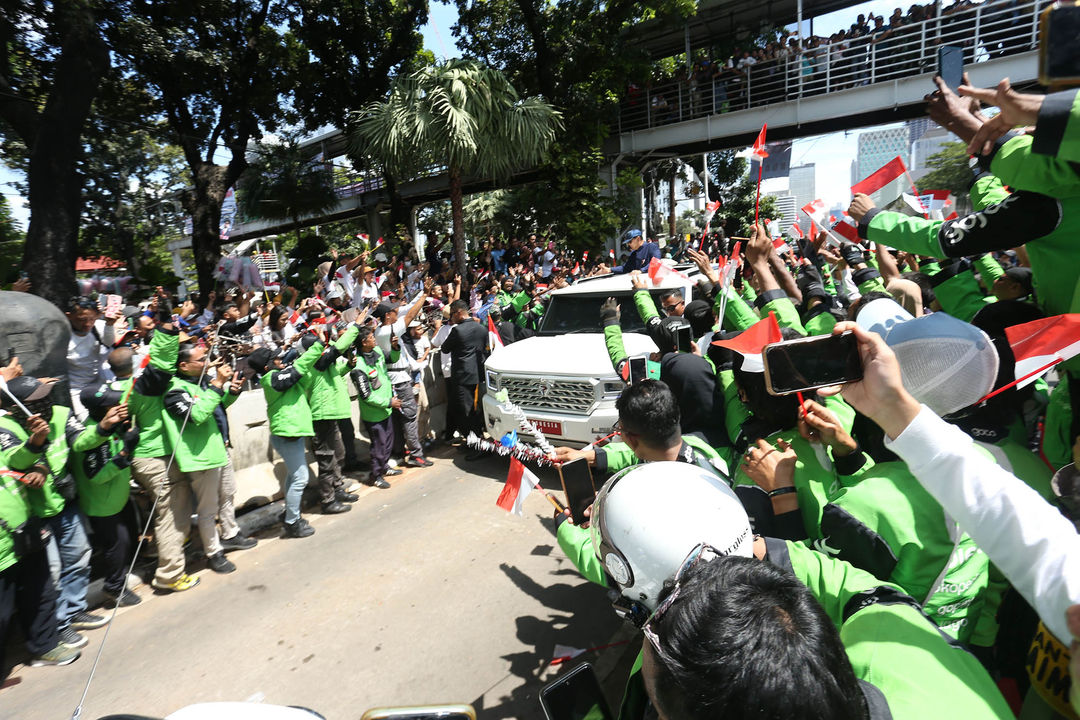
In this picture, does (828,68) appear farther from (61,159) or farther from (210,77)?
(61,159)

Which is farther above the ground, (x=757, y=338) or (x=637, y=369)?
(x=757, y=338)

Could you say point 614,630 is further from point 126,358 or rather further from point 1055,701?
point 126,358

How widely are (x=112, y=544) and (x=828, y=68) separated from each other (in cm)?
1614

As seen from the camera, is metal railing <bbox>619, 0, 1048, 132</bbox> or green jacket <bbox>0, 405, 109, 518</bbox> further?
metal railing <bbox>619, 0, 1048, 132</bbox>

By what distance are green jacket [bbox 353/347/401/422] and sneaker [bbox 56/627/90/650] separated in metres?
2.94

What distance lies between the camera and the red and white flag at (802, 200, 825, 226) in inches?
198

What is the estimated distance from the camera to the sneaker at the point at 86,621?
3.96 m

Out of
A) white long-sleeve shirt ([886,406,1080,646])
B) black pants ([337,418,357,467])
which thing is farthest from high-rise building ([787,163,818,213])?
white long-sleeve shirt ([886,406,1080,646])

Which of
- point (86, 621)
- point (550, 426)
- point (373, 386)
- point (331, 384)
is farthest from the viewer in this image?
point (373, 386)

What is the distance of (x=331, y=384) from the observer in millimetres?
5637

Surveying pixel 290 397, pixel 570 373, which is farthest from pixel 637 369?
pixel 290 397

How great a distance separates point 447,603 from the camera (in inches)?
158

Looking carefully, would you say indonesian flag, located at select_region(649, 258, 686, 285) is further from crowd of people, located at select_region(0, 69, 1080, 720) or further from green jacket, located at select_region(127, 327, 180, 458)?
green jacket, located at select_region(127, 327, 180, 458)

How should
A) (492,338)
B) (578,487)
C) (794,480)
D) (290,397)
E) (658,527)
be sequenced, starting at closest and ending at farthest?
(658,527) → (794,480) → (578,487) → (290,397) → (492,338)
